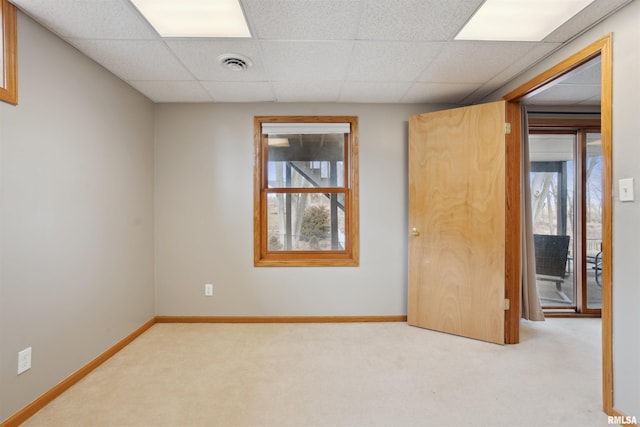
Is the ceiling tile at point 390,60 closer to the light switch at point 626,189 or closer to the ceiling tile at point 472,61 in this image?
the ceiling tile at point 472,61

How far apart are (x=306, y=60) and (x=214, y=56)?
25.5 inches

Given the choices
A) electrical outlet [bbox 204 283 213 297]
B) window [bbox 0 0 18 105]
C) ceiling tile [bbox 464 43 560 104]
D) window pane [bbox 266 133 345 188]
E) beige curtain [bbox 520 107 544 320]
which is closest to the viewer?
window [bbox 0 0 18 105]

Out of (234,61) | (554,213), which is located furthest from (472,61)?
(554,213)

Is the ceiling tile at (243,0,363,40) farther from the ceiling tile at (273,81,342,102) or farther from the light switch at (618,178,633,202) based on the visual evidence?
the light switch at (618,178,633,202)

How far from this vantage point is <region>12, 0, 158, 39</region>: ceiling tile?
1530 mm

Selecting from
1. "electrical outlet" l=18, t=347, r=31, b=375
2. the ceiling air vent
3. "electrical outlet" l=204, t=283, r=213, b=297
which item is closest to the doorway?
the ceiling air vent

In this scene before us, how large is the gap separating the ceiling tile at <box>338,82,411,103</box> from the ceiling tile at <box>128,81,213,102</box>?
4.28 ft

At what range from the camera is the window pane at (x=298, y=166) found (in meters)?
3.07

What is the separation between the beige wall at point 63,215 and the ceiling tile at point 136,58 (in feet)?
0.31

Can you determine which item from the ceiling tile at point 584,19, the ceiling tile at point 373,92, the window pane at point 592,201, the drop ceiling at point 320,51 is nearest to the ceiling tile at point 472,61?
the drop ceiling at point 320,51

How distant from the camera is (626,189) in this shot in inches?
60.8

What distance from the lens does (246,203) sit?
297 cm

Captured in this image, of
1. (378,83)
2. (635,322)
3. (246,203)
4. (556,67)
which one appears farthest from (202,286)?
(556,67)

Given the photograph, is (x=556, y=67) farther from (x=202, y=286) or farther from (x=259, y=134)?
(x=202, y=286)
